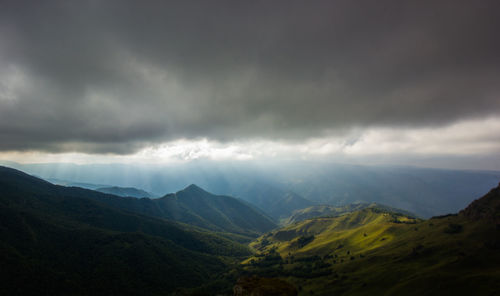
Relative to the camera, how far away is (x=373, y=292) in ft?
515

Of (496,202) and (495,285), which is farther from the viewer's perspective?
(496,202)

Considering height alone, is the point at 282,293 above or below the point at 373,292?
above

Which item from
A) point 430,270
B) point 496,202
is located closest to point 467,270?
point 430,270

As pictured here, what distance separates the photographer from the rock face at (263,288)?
45.4 meters

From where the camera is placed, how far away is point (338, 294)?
177m

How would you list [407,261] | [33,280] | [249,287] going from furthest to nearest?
[33,280] < [407,261] < [249,287]

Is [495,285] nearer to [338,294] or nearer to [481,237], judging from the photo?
[481,237]

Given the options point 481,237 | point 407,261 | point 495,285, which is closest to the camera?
point 495,285

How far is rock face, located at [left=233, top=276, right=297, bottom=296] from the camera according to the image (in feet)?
149

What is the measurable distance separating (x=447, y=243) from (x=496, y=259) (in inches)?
1726

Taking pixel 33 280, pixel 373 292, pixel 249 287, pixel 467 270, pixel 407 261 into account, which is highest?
pixel 249 287

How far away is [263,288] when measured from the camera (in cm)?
4612

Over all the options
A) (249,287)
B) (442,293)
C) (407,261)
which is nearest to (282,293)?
(249,287)

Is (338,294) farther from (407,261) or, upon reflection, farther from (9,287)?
(9,287)
